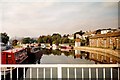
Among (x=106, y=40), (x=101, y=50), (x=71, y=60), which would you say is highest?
(x=106, y=40)

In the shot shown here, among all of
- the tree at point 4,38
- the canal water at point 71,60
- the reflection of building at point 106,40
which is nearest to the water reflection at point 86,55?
the canal water at point 71,60

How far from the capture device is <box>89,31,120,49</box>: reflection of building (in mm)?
3510

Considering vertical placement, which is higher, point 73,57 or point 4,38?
point 4,38

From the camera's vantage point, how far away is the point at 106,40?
11.8 ft

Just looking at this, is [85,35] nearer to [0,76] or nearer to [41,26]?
[41,26]

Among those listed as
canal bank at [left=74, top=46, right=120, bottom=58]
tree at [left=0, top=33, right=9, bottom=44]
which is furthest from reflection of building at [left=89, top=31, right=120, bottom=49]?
tree at [left=0, top=33, right=9, bottom=44]

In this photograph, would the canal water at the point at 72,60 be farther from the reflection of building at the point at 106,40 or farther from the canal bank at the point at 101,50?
the reflection of building at the point at 106,40

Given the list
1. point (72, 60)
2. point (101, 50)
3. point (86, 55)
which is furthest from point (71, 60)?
point (101, 50)

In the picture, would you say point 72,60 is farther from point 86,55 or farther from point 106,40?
point 106,40

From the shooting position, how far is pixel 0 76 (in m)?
3.38

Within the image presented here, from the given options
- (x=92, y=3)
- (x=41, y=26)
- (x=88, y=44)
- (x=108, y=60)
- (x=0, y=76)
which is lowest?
(x=0, y=76)

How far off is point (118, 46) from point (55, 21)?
102 centimetres

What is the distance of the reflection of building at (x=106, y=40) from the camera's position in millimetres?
3510

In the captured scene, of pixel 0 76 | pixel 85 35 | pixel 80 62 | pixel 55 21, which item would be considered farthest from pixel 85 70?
pixel 0 76
